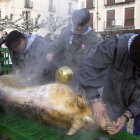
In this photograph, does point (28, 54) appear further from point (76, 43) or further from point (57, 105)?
point (57, 105)

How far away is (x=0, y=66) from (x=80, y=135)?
5.19m

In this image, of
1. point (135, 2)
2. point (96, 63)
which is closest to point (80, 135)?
point (96, 63)

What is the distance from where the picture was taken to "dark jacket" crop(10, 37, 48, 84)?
295 cm

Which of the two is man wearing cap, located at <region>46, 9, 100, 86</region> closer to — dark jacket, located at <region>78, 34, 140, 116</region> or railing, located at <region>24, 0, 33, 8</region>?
railing, located at <region>24, 0, 33, 8</region>

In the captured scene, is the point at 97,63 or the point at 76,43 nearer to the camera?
the point at 97,63

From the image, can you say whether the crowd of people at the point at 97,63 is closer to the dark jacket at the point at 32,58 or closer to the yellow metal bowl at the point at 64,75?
the dark jacket at the point at 32,58

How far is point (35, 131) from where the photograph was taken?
1.68 m

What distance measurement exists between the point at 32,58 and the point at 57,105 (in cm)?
136

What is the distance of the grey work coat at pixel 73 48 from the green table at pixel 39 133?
4.20 feet

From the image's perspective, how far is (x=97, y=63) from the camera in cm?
155

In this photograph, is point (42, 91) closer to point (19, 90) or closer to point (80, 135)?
point (19, 90)

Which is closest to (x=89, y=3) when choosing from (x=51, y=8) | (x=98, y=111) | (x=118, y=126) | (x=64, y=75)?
(x=51, y=8)

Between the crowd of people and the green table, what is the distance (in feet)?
0.55

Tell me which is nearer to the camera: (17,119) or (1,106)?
(17,119)
